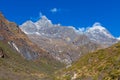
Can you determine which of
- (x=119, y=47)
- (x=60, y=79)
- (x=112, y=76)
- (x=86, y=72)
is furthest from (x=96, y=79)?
(x=60, y=79)

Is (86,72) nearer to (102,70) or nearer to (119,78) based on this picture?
(102,70)

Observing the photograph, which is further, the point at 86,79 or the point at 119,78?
the point at 86,79

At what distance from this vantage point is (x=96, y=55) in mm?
158375

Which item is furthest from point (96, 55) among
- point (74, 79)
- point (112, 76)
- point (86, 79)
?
point (112, 76)

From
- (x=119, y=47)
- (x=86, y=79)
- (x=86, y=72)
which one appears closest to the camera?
(x=86, y=79)

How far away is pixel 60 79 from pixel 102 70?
60311 millimetres

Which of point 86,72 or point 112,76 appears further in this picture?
point 86,72

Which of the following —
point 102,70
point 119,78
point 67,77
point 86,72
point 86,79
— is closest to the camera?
point 119,78

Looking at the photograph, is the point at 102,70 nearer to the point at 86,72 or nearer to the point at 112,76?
the point at 86,72

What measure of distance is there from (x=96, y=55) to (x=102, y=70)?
5374 cm

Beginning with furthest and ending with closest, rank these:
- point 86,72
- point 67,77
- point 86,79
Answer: point 67,77, point 86,72, point 86,79

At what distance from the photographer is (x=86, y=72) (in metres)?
125

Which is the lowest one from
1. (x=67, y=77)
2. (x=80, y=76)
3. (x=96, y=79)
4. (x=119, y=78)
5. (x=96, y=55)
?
(x=119, y=78)

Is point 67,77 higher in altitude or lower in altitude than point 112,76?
higher
